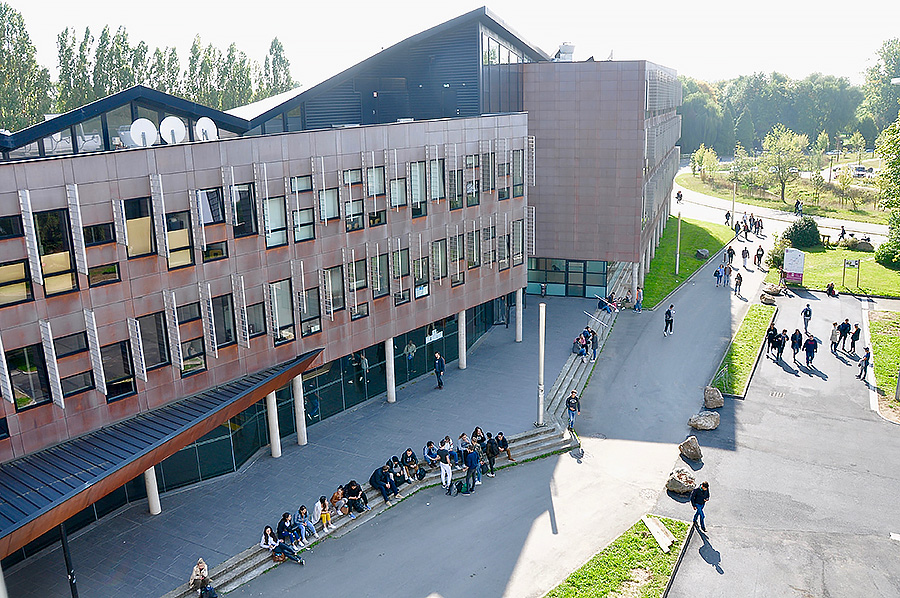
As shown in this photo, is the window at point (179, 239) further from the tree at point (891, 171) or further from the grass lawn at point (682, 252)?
the tree at point (891, 171)

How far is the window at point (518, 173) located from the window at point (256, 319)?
52.3 feet

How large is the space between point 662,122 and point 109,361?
45167 millimetres

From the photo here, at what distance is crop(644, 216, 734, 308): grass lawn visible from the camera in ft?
167

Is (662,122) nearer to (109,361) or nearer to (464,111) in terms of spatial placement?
(464,111)

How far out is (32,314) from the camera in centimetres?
1919

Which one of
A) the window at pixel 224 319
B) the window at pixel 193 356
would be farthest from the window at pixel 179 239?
the window at pixel 193 356

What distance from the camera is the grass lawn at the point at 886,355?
31391 millimetres

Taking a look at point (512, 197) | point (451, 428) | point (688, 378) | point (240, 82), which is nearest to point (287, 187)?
point (451, 428)

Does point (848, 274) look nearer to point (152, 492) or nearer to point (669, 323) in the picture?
point (669, 323)

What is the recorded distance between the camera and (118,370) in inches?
843

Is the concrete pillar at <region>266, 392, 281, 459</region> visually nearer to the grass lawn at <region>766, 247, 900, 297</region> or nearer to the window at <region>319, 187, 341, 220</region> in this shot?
the window at <region>319, 187, 341, 220</region>

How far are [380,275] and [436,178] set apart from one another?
5.00 m

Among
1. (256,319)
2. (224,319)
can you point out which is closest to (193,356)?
(224,319)

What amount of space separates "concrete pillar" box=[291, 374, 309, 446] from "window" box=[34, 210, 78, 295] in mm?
9525
